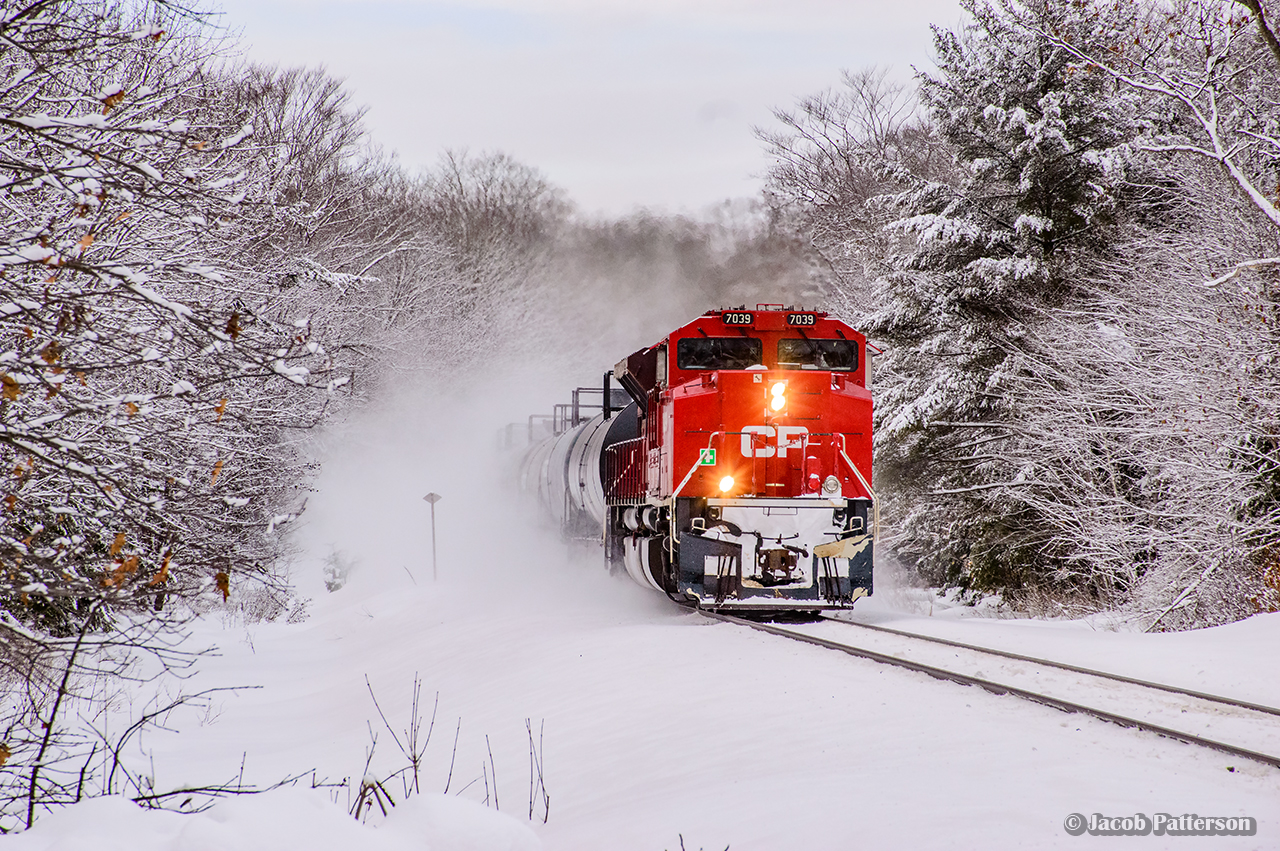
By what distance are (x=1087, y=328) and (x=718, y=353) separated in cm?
691

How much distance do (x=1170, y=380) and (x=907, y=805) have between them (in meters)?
11.2

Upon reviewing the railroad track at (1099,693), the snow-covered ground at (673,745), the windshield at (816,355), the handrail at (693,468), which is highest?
the windshield at (816,355)

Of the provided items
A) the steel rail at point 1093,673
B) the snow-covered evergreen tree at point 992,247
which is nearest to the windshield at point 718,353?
the steel rail at point 1093,673

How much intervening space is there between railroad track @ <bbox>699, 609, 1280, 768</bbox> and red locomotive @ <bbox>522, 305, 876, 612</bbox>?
1.33 metres

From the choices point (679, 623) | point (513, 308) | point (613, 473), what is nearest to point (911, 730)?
point (679, 623)

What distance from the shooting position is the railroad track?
618 cm

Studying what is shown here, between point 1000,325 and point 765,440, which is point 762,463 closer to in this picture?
point 765,440

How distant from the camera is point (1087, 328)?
15.9 metres

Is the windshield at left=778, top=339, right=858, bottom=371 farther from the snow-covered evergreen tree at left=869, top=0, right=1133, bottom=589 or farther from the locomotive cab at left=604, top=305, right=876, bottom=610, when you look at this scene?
the snow-covered evergreen tree at left=869, top=0, right=1133, bottom=589

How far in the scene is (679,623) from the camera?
12414mm

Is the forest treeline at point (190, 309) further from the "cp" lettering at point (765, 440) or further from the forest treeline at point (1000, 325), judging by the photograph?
the "cp" lettering at point (765, 440)

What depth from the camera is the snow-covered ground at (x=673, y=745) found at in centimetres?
432

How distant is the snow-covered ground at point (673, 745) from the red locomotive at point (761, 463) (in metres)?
0.84

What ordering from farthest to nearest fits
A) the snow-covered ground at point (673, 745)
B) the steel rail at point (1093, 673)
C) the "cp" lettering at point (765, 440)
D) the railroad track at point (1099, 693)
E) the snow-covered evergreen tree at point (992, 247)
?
the snow-covered evergreen tree at point (992, 247), the "cp" lettering at point (765, 440), the steel rail at point (1093, 673), the railroad track at point (1099, 693), the snow-covered ground at point (673, 745)
